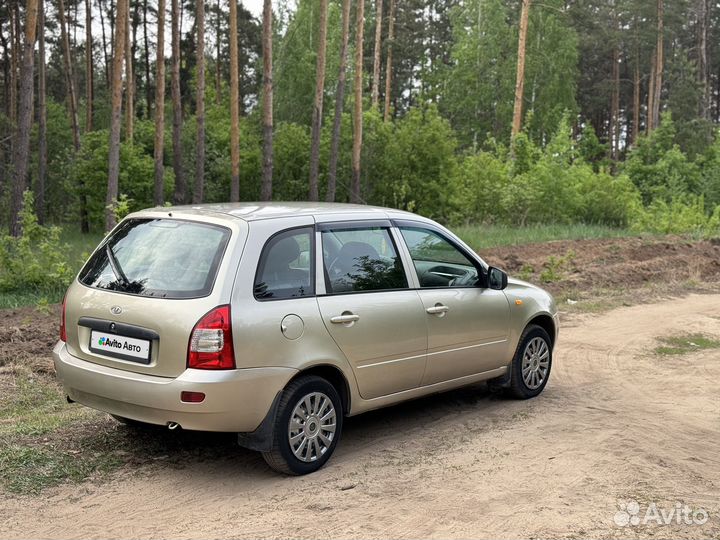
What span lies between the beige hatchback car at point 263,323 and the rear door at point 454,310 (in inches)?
0.7

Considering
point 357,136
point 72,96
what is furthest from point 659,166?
point 72,96

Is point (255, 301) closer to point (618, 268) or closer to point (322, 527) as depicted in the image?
point (322, 527)

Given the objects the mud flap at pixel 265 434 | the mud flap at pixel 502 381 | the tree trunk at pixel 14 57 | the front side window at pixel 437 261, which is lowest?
the mud flap at pixel 502 381

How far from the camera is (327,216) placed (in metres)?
5.97

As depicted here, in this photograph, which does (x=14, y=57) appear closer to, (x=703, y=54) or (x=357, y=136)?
A: (x=357, y=136)

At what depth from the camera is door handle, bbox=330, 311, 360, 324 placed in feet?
18.4

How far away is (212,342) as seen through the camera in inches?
198

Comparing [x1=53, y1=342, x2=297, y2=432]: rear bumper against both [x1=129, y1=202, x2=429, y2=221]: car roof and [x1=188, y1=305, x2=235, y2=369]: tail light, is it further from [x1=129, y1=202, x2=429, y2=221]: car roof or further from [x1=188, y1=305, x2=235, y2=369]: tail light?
[x1=129, y1=202, x2=429, y2=221]: car roof

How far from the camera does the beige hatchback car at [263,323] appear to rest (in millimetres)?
5090

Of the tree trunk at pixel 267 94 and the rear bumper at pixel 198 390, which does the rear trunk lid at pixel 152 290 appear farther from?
the tree trunk at pixel 267 94

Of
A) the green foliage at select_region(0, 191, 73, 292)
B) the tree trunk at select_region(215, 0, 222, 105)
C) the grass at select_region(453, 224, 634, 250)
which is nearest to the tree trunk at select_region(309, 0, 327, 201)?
the grass at select_region(453, 224, 634, 250)

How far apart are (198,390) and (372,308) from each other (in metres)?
1.48

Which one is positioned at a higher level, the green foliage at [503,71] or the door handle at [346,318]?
the green foliage at [503,71]

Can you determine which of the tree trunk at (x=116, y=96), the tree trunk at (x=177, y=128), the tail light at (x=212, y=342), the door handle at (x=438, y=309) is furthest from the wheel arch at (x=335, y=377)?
the tree trunk at (x=177, y=128)
